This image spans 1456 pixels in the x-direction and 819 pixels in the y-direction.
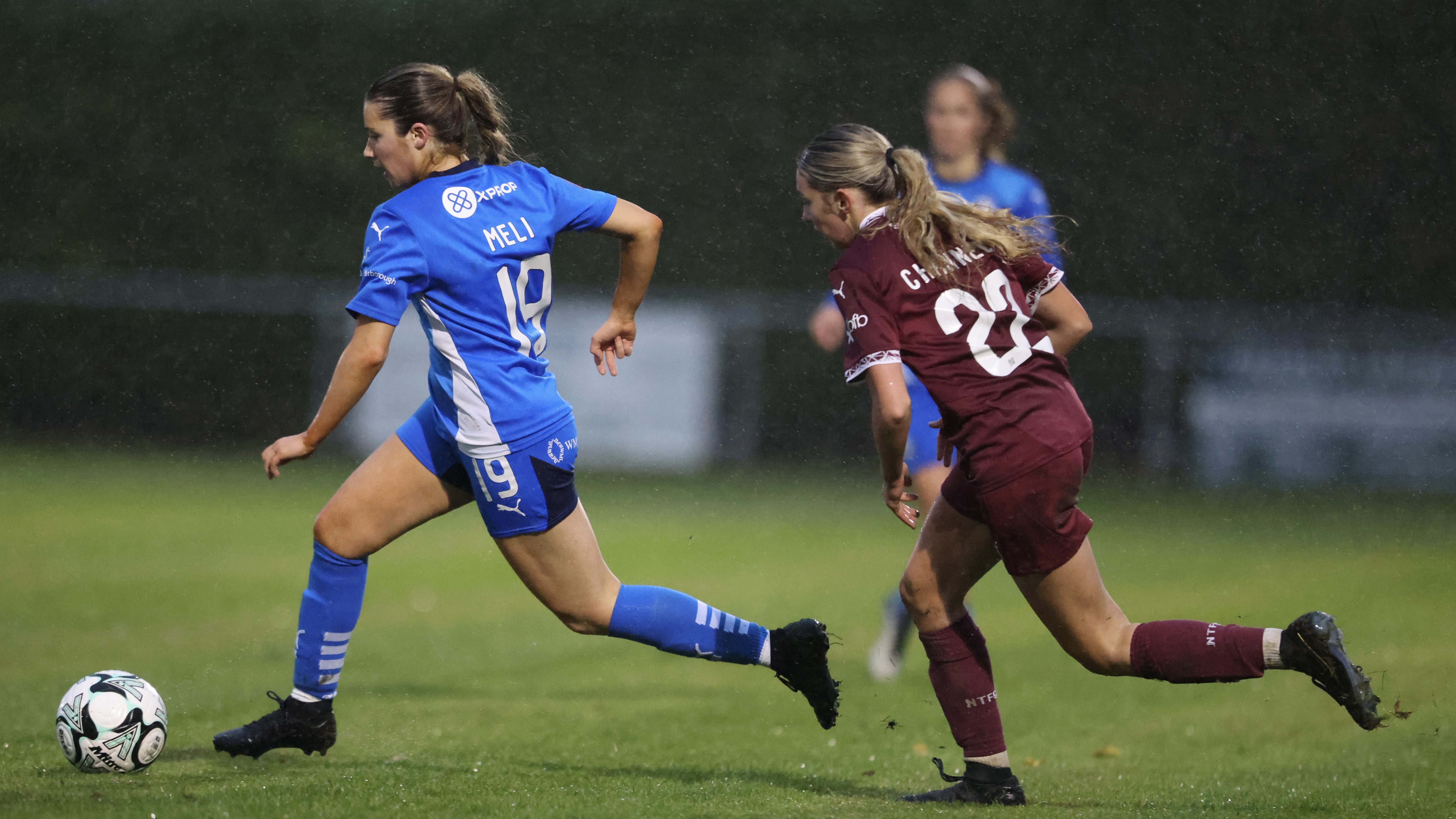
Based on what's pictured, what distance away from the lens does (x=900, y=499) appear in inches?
138

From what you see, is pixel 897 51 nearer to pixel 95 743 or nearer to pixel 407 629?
pixel 407 629

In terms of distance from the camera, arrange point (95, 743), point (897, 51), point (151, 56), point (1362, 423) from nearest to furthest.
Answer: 1. point (95, 743)
2. point (1362, 423)
3. point (897, 51)
4. point (151, 56)

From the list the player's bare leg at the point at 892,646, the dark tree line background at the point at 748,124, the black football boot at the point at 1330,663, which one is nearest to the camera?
the black football boot at the point at 1330,663

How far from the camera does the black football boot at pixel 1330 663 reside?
322 centimetres

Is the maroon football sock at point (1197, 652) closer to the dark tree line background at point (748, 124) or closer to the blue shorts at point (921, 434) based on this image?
the blue shorts at point (921, 434)

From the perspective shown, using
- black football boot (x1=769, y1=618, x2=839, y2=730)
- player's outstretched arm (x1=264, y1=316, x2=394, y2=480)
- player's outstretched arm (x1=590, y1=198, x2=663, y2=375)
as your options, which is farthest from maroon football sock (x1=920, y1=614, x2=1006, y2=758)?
player's outstretched arm (x1=264, y1=316, x2=394, y2=480)

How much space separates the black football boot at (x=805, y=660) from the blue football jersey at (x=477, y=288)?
900mm

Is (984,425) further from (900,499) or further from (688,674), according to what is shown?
(688,674)

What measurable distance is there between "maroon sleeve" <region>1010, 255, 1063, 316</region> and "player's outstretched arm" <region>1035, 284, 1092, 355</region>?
29 millimetres

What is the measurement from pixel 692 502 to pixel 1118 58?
636cm

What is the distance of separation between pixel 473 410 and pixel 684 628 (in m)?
0.86

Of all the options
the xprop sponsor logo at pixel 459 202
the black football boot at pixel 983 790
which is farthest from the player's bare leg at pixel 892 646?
the xprop sponsor logo at pixel 459 202

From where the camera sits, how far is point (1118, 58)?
1429 cm

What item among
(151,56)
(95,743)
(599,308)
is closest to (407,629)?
(95,743)
